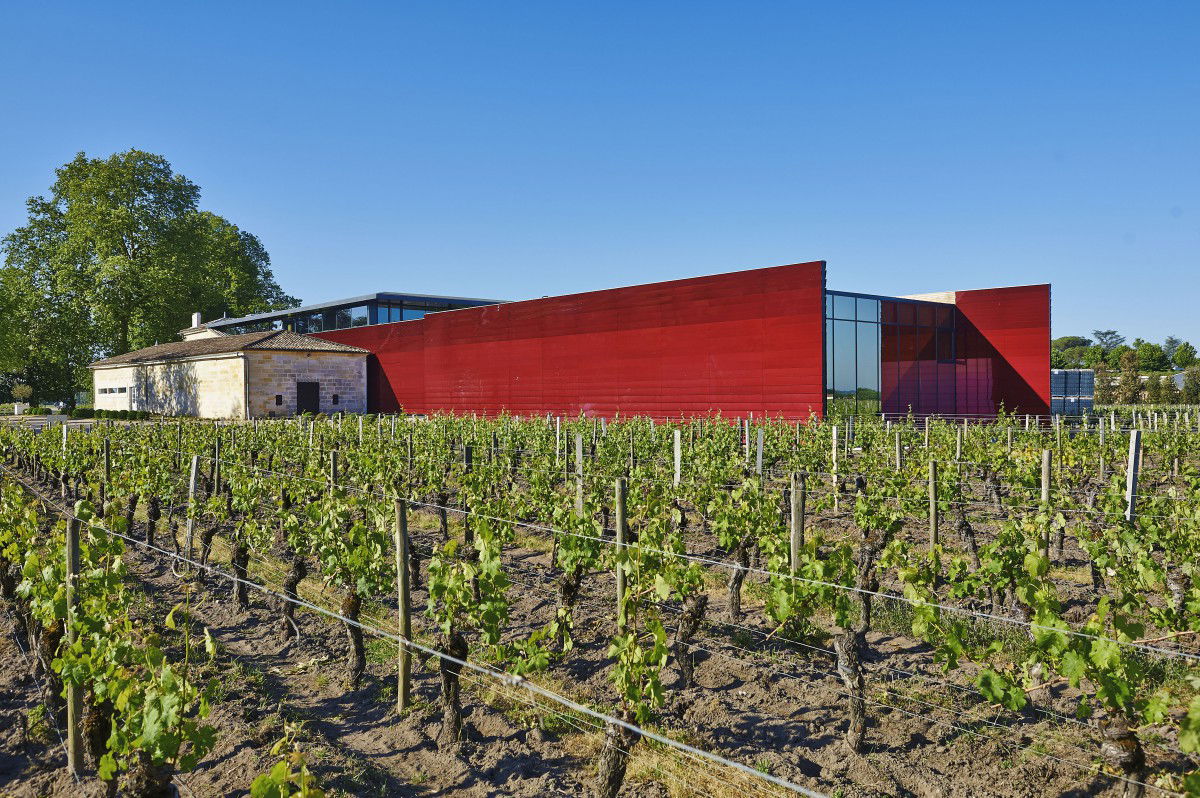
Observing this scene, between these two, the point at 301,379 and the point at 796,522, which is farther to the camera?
the point at 301,379

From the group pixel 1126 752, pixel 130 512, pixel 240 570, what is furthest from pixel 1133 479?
pixel 130 512

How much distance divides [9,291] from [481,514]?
36.7 metres

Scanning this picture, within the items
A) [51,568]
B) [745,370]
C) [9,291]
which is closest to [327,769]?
[51,568]

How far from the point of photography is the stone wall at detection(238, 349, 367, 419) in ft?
97.5

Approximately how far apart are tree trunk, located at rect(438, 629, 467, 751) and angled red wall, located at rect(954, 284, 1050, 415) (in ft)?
84.9

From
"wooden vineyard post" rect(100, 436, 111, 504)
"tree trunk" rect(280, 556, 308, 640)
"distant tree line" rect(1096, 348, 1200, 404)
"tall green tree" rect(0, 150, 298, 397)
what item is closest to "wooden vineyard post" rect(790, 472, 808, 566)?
"tree trunk" rect(280, 556, 308, 640)

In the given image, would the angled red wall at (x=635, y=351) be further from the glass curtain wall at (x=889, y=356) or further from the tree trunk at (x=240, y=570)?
the tree trunk at (x=240, y=570)

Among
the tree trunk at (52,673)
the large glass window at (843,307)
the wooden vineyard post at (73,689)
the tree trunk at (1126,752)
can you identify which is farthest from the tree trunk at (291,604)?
the large glass window at (843,307)

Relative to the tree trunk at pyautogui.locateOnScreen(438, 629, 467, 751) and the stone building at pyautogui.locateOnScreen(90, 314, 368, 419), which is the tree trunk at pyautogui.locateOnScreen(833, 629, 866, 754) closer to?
the tree trunk at pyautogui.locateOnScreen(438, 629, 467, 751)

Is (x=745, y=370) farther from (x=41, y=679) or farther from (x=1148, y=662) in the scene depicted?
(x=41, y=679)

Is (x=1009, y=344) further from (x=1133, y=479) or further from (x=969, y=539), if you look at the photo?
(x=969, y=539)

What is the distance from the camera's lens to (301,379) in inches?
1214

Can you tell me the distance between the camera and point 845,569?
512 centimetres

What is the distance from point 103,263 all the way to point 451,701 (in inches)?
1462
